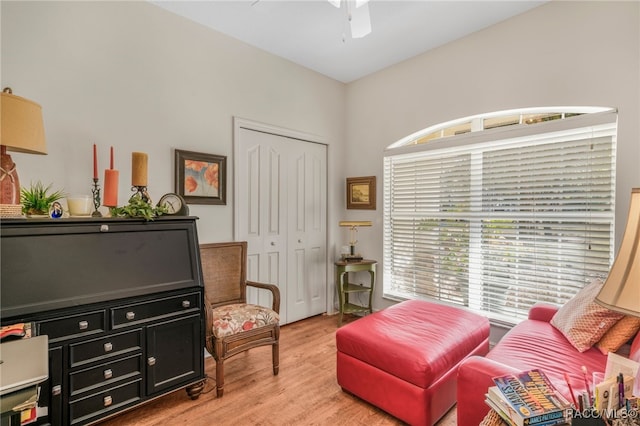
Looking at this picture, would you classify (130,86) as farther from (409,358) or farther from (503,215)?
(503,215)

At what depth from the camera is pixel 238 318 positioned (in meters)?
2.30

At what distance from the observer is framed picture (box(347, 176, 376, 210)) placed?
3.73 meters

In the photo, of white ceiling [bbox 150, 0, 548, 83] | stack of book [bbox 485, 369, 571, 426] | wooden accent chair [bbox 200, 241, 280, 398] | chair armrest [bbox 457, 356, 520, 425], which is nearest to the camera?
stack of book [bbox 485, 369, 571, 426]

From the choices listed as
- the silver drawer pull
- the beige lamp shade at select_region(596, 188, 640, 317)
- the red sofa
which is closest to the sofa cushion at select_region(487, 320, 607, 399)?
the red sofa

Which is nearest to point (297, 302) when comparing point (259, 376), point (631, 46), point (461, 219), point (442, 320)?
point (259, 376)

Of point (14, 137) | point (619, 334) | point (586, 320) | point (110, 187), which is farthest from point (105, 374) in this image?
point (619, 334)

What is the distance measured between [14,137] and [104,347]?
1.21 metres

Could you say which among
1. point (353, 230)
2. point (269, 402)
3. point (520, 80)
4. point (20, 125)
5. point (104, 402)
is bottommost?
point (269, 402)

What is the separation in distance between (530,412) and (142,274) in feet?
6.76

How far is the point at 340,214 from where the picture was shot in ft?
13.2

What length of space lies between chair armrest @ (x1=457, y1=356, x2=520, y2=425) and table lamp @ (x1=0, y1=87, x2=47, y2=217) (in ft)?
7.87

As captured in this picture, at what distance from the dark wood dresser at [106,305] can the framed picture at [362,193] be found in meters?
2.19

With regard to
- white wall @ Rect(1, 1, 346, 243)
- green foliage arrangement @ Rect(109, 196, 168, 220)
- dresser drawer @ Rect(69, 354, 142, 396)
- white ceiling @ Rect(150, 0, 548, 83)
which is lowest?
dresser drawer @ Rect(69, 354, 142, 396)

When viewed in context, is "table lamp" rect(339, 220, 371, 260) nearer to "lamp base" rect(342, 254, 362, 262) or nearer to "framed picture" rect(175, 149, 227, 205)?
"lamp base" rect(342, 254, 362, 262)
